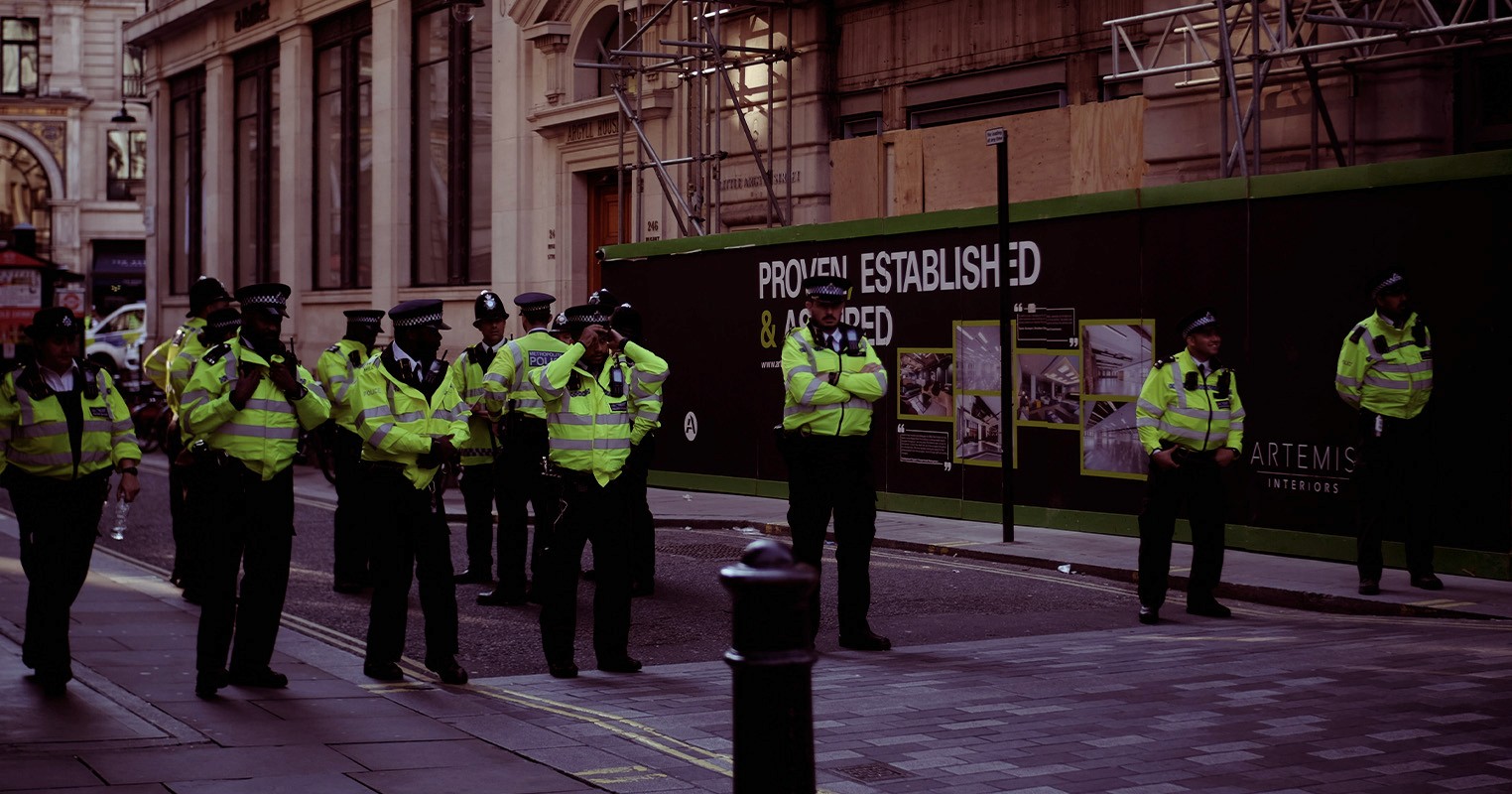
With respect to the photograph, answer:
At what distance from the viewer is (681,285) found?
20.5m

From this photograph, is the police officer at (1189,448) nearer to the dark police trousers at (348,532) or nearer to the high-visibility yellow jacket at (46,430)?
the dark police trousers at (348,532)

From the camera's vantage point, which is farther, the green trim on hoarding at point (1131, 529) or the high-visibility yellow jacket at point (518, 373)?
the green trim on hoarding at point (1131, 529)

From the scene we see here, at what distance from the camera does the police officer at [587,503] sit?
895 centimetres

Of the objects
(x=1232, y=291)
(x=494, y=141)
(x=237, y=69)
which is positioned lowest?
(x=1232, y=291)

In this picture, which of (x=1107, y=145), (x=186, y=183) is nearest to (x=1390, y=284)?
(x=1107, y=145)

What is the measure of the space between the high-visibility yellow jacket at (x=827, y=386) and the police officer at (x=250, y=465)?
2.59 meters

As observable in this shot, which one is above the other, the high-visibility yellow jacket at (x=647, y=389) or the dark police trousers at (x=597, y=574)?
the high-visibility yellow jacket at (x=647, y=389)

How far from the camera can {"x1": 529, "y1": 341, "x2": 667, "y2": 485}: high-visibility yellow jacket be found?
8.91 meters

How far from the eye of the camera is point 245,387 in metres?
8.30

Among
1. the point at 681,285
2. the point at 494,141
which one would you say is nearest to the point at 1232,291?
the point at 681,285

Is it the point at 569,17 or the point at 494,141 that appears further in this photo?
the point at 494,141

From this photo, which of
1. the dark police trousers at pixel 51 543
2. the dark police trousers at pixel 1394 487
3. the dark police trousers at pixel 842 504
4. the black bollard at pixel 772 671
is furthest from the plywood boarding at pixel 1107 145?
the black bollard at pixel 772 671

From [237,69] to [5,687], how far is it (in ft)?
112

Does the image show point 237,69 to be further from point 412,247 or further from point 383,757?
point 383,757
